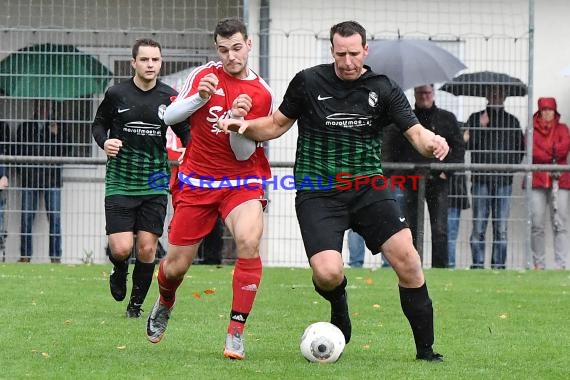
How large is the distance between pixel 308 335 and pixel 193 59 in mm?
8808

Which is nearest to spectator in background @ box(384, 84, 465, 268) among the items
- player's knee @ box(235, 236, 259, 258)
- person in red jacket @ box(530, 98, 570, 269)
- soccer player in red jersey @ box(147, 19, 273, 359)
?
person in red jacket @ box(530, 98, 570, 269)

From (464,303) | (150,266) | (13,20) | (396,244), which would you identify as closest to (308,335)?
(396,244)

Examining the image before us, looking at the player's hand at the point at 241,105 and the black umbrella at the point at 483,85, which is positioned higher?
the black umbrella at the point at 483,85

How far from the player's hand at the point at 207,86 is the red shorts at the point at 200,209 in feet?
2.12

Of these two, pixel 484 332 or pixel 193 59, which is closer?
pixel 484 332

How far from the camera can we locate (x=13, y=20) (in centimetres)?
1705

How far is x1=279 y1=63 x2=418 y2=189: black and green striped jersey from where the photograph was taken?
26.7 feet

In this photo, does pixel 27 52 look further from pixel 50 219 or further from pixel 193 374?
pixel 193 374

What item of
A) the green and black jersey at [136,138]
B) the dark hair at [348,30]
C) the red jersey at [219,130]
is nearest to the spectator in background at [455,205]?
the green and black jersey at [136,138]

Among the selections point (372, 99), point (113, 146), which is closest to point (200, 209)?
point (372, 99)

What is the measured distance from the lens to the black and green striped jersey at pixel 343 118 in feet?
26.7

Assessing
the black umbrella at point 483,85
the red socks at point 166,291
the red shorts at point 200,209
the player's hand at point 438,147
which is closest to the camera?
the player's hand at point 438,147

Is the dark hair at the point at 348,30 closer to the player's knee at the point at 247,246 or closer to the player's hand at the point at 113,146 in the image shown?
the player's knee at the point at 247,246

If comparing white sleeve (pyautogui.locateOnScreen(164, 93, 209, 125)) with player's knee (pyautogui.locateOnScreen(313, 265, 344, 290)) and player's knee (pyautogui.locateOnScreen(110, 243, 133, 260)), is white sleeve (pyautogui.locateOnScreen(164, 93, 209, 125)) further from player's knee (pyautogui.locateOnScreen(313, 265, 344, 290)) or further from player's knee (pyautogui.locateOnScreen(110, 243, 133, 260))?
player's knee (pyautogui.locateOnScreen(110, 243, 133, 260))
